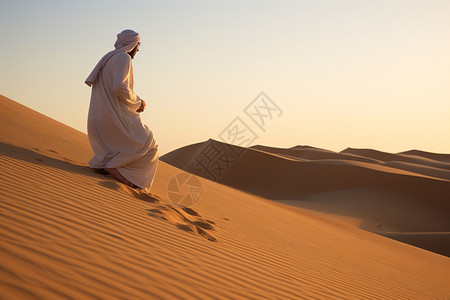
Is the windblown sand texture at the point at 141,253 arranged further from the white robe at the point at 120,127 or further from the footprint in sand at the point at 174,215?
the white robe at the point at 120,127

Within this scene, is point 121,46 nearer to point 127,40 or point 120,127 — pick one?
point 127,40

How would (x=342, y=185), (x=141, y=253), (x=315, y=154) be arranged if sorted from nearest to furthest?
(x=141, y=253) < (x=342, y=185) < (x=315, y=154)

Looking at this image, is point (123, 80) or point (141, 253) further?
point (123, 80)

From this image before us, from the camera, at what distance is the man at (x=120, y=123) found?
5355 millimetres

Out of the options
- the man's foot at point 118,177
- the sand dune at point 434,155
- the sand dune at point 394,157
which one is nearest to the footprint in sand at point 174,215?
the man's foot at point 118,177

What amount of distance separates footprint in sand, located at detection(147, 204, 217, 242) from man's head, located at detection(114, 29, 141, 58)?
219 cm

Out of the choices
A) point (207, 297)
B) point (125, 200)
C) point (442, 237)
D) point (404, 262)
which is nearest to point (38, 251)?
point (207, 297)

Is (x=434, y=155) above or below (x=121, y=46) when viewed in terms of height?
above

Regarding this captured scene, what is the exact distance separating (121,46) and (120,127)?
1149 mm

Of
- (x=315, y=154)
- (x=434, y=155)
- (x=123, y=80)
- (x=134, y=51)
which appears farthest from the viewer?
(x=434, y=155)

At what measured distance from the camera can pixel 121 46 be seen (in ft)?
18.5

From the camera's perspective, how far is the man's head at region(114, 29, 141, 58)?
5.61m

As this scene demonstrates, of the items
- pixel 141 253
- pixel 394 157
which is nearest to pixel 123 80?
pixel 141 253

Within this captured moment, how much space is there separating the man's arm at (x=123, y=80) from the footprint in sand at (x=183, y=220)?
4.93 feet
